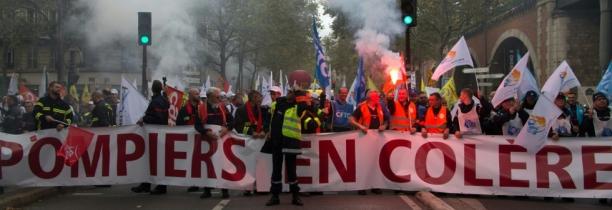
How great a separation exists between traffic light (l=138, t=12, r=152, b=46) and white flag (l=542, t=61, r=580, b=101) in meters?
7.63

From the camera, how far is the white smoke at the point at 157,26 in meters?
27.6

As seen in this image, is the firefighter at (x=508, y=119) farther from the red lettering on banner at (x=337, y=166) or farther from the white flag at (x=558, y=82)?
the red lettering on banner at (x=337, y=166)

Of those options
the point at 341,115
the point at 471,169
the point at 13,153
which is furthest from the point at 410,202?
the point at 13,153

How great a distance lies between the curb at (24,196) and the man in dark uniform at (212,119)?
206 cm

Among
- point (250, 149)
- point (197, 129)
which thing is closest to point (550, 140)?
point (250, 149)

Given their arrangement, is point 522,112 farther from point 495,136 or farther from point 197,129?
point 197,129

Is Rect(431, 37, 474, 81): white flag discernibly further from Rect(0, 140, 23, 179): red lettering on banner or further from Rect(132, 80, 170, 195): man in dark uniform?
Rect(0, 140, 23, 179): red lettering on banner

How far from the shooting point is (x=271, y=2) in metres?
39.3

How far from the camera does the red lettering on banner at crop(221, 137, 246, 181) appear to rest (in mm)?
8961

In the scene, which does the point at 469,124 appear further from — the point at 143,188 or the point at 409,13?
the point at 143,188

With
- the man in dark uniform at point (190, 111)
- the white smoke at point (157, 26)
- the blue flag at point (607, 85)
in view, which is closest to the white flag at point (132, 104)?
the man in dark uniform at point (190, 111)

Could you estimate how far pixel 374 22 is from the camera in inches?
816

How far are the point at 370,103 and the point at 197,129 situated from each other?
95.5 inches

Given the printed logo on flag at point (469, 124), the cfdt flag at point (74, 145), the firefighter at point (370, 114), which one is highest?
the firefighter at point (370, 114)
